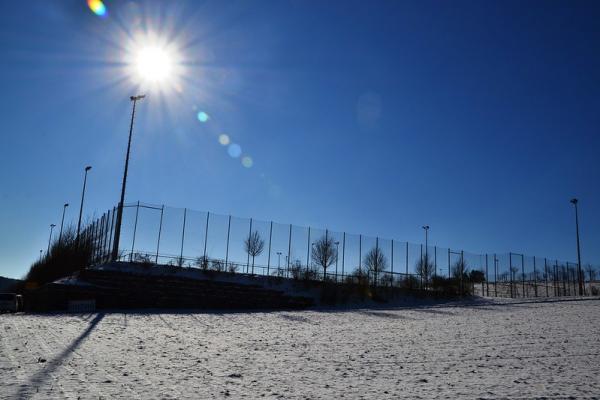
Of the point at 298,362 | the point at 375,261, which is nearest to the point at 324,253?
the point at 375,261

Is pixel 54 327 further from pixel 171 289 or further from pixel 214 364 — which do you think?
pixel 171 289

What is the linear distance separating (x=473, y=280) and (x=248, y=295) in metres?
29.5

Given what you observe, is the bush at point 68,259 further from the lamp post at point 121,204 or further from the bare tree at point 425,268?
the bare tree at point 425,268

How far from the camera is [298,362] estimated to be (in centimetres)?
1023

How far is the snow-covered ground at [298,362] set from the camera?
724 cm

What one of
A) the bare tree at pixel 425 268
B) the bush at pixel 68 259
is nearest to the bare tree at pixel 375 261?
the bare tree at pixel 425 268

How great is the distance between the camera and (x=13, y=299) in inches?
1438

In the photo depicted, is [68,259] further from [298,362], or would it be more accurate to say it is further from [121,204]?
[298,362]

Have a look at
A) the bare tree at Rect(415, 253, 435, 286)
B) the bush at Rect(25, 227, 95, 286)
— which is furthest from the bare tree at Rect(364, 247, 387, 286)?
the bush at Rect(25, 227, 95, 286)

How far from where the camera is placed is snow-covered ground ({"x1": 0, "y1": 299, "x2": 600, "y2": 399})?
7242 mm

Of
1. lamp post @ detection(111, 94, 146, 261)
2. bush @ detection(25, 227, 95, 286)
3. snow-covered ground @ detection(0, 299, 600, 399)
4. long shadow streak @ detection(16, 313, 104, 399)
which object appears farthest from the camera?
bush @ detection(25, 227, 95, 286)

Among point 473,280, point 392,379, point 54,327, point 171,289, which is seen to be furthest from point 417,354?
Result: point 473,280

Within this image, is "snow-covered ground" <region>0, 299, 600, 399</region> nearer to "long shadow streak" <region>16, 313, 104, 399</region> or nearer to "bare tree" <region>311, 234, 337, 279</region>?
"long shadow streak" <region>16, 313, 104, 399</region>

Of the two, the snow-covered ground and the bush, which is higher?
the bush
